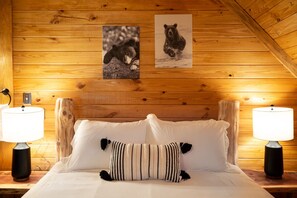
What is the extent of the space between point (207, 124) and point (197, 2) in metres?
1.05

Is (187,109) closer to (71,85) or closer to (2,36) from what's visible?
(71,85)

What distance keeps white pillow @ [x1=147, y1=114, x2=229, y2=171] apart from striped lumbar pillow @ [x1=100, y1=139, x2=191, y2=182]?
177mm

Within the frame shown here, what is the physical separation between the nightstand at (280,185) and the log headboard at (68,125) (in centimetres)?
24

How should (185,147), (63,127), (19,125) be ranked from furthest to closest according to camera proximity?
(63,127), (19,125), (185,147)

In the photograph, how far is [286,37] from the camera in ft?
7.19

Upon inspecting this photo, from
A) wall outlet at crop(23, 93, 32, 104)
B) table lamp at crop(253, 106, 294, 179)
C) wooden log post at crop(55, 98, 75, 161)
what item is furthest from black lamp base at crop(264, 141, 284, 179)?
wall outlet at crop(23, 93, 32, 104)

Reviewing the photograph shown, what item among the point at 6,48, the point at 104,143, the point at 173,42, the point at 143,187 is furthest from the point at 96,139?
the point at 6,48

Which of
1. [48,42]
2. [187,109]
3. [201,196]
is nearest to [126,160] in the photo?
[201,196]

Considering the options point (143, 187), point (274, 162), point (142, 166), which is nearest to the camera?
point (143, 187)

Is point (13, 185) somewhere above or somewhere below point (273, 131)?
below

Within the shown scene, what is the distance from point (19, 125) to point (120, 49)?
100 cm

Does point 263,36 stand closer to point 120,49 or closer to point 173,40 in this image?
point 173,40

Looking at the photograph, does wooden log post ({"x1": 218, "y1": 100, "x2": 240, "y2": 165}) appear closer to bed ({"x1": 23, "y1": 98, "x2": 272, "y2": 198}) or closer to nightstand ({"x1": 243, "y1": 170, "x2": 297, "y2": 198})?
bed ({"x1": 23, "y1": 98, "x2": 272, "y2": 198})

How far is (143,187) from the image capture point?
5.73ft
